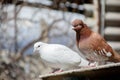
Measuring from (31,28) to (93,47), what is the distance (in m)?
4.45

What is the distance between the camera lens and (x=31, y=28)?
6.82m

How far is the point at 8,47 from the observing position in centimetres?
652

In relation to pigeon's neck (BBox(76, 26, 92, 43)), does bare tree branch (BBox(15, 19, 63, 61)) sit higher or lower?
lower

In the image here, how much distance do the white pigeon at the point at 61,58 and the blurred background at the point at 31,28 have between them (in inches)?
130

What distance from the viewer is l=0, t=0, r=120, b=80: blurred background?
6.38 m

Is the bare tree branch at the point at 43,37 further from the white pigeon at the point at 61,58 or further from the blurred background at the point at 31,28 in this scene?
the white pigeon at the point at 61,58

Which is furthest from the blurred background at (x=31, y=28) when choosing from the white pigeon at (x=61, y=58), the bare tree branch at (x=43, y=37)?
the white pigeon at (x=61, y=58)

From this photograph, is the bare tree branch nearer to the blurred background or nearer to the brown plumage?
the blurred background

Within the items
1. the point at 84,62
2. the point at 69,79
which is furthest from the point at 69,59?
the point at 69,79

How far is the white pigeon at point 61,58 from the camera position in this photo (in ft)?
8.15

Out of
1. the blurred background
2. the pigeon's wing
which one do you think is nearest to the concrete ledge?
the pigeon's wing

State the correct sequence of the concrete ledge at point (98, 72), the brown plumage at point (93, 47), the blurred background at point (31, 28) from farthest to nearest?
the blurred background at point (31, 28) < the brown plumage at point (93, 47) < the concrete ledge at point (98, 72)

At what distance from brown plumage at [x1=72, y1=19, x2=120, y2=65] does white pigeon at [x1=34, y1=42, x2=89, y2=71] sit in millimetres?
55

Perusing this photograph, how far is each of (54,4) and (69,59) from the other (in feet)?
14.3
